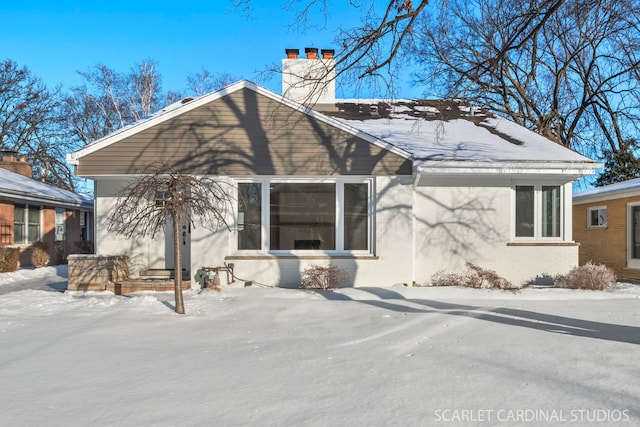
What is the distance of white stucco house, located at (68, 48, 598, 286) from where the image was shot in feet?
30.9

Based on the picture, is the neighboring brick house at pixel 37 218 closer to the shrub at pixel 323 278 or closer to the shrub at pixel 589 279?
the shrub at pixel 323 278

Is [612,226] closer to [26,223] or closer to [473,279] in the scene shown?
[473,279]

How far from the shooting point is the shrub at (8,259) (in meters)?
13.4

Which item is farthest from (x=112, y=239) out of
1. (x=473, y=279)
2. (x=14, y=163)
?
(x=14, y=163)

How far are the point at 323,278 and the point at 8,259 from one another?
11199 millimetres

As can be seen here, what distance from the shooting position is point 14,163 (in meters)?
21.1

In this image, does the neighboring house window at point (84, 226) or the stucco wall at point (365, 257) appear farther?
the neighboring house window at point (84, 226)

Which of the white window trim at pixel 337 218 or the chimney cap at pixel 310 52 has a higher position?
the chimney cap at pixel 310 52

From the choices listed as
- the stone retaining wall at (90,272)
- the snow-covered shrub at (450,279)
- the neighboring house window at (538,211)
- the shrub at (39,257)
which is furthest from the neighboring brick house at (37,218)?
the neighboring house window at (538,211)

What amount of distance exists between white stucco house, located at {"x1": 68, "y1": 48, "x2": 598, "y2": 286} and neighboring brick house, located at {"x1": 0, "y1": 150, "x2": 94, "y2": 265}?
7759 millimetres

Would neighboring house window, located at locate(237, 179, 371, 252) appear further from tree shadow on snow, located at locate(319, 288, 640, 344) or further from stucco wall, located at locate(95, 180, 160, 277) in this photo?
stucco wall, located at locate(95, 180, 160, 277)

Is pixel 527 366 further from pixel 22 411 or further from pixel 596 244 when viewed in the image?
pixel 596 244

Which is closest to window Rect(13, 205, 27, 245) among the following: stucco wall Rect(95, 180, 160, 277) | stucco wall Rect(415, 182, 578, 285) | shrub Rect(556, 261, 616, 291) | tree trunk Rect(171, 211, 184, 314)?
stucco wall Rect(95, 180, 160, 277)

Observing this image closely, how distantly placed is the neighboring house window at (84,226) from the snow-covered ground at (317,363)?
14641 mm
